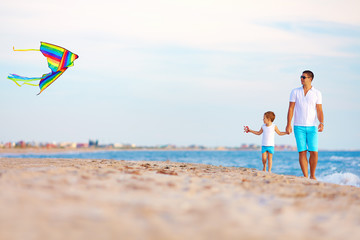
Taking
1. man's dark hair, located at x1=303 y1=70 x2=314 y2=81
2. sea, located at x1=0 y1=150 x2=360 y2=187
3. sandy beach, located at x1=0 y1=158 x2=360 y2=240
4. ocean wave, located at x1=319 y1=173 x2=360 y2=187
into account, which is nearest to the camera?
sandy beach, located at x1=0 y1=158 x2=360 y2=240

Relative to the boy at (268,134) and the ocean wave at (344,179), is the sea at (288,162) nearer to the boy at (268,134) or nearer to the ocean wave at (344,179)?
the ocean wave at (344,179)

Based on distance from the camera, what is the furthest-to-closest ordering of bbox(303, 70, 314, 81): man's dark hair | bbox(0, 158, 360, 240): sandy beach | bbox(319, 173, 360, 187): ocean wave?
1. bbox(319, 173, 360, 187): ocean wave
2. bbox(303, 70, 314, 81): man's dark hair
3. bbox(0, 158, 360, 240): sandy beach

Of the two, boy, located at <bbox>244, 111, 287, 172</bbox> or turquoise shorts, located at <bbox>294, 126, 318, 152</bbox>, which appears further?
boy, located at <bbox>244, 111, 287, 172</bbox>

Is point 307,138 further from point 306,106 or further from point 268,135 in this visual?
point 268,135

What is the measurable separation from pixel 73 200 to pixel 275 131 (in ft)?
21.2

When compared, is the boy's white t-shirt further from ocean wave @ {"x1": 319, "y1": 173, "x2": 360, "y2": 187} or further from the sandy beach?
ocean wave @ {"x1": 319, "y1": 173, "x2": 360, "y2": 187}

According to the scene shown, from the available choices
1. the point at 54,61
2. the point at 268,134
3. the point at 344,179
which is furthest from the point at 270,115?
the point at 344,179

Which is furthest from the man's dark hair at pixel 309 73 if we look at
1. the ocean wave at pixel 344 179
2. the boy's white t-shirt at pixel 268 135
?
the ocean wave at pixel 344 179

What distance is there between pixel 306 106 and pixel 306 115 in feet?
0.57

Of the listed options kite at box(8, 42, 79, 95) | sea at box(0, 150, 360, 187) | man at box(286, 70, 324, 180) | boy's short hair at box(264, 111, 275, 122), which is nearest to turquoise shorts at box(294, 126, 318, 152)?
man at box(286, 70, 324, 180)

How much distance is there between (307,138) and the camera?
805cm

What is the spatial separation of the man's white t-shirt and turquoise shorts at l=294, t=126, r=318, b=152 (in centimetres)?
10

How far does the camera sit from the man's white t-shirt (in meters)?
8.01

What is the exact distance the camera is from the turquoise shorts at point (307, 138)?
7988mm
